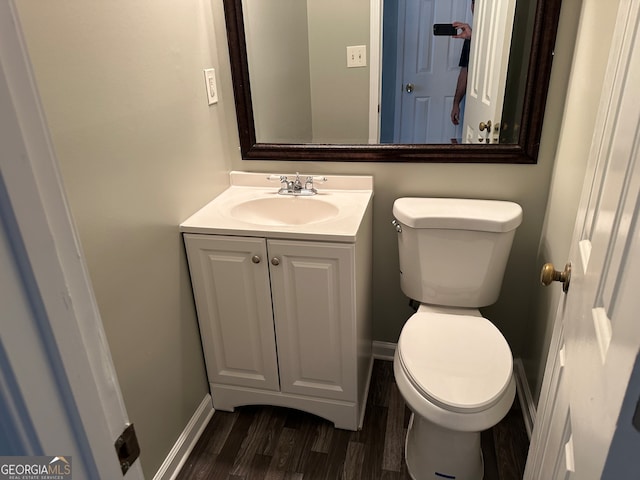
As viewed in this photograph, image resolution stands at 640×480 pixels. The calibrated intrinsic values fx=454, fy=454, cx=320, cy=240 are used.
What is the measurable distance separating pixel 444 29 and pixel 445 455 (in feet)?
4.90

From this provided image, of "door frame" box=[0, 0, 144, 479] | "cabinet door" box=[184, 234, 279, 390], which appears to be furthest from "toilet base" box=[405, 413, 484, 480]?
"door frame" box=[0, 0, 144, 479]

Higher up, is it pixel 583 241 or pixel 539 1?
pixel 539 1

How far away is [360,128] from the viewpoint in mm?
1852

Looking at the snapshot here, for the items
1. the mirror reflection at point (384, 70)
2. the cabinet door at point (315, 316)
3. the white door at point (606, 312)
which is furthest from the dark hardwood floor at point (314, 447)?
the mirror reflection at point (384, 70)

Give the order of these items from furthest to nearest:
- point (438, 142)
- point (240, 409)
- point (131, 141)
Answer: point (240, 409)
point (438, 142)
point (131, 141)

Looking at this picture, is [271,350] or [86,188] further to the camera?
[271,350]

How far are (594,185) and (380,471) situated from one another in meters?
1.24

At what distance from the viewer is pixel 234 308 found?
1678 millimetres

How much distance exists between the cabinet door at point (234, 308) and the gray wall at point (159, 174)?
6 cm

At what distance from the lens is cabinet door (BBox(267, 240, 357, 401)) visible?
1.52 metres

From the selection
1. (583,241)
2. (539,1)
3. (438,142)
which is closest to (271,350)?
(438,142)

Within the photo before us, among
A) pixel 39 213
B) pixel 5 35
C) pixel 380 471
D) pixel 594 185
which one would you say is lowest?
pixel 380 471

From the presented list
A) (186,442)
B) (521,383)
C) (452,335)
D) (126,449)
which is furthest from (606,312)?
(186,442)

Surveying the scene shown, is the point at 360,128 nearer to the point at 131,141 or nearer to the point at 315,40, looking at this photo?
the point at 315,40
